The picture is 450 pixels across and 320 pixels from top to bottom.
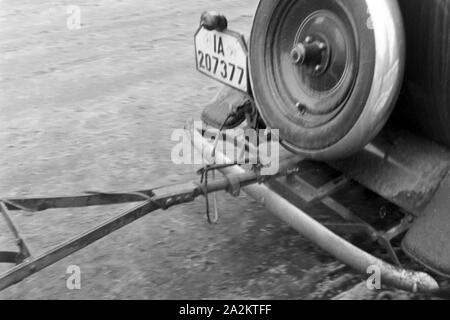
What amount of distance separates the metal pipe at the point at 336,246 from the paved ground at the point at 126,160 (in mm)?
365

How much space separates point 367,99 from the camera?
2.38 metres

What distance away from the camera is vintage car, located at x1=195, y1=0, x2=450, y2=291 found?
2.38 meters

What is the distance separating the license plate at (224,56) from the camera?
3041 millimetres

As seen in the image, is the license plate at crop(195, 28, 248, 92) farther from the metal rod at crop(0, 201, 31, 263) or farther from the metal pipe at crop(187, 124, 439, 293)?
the metal rod at crop(0, 201, 31, 263)

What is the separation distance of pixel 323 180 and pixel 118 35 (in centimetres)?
455

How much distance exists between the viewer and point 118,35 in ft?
22.8

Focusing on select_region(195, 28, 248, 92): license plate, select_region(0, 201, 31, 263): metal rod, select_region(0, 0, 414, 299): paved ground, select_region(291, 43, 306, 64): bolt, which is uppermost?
select_region(291, 43, 306, 64): bolt

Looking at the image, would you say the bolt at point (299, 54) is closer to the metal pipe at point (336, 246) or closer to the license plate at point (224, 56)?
the license plate at point (224, 56)

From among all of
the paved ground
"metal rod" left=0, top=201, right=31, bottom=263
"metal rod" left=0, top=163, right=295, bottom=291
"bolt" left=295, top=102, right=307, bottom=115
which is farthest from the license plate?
"metal rod" left=0, top=201, right=31, bottom=263

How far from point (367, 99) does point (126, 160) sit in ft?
7.01

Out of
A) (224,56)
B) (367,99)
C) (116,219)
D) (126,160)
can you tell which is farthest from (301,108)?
(126,160)

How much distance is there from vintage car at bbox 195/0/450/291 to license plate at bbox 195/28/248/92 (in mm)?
12

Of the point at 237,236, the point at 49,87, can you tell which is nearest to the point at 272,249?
the point at 237,236
